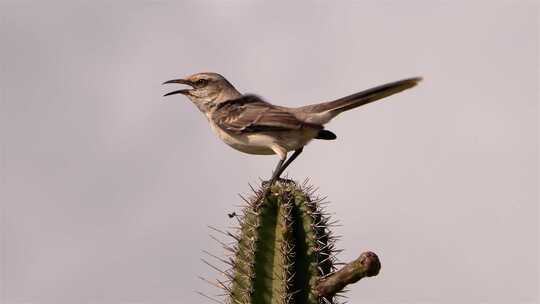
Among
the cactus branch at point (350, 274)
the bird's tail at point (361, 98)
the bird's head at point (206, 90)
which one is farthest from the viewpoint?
the bird's head at point (206, 90)

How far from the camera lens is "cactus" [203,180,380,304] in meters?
5.03

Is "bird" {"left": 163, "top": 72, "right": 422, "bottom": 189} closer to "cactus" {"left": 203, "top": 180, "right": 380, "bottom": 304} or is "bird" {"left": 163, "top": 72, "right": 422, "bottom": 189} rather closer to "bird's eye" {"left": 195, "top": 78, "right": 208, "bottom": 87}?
"bird's eye" {"left": 195, "top": 78, "right": 208, "bottom": 87}

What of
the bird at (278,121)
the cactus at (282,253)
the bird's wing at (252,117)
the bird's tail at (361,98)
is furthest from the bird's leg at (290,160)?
the cactus at (282,253)

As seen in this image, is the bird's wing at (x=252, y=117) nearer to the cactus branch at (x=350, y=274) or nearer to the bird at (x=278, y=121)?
the bird at (x=278, y=121)

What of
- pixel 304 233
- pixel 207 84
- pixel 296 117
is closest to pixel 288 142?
pixel 296 117

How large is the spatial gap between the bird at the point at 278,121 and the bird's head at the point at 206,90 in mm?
236

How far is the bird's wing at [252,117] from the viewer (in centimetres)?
748

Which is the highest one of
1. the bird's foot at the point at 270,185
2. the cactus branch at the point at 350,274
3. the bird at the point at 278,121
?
the bird at the point at 278,121

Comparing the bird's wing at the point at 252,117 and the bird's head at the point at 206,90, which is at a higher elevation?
the bird's head at the point at 206,90

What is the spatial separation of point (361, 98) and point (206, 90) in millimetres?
2450

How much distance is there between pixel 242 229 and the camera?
532 cm

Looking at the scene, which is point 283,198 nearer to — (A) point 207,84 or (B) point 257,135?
(B) point 257,135

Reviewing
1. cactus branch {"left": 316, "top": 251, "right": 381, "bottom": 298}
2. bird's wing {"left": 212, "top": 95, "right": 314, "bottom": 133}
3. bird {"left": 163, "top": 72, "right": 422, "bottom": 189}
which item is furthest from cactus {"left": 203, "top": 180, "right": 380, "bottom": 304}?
bird's wing {"left": 212, "top": 95, "right": 314, "bottom": 133}

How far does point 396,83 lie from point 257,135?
163 cm
